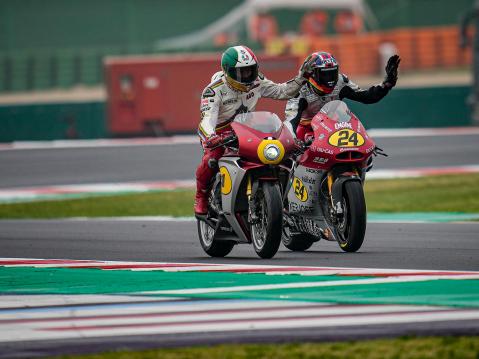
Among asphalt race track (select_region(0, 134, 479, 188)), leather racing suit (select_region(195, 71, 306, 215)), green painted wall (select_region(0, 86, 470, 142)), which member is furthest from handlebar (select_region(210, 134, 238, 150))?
green painted wall (select_region(0, 86, 470, 142))

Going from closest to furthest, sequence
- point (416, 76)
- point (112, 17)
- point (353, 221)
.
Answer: point (353, 221)
point (416, 76)
point (112, 17)

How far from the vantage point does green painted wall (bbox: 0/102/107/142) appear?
99.9 ft

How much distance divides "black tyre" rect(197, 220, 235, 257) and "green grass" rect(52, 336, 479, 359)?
4372 millimetres

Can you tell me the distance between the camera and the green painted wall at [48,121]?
3045cm

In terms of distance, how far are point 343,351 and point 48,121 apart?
2453 cm

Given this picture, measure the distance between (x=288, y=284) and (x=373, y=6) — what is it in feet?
144

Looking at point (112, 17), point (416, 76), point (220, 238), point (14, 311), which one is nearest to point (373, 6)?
point (416, 76)

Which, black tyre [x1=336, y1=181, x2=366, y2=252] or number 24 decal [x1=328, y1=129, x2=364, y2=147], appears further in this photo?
number 24 decal [x1=328, y1=129, x2=364, y2=147]

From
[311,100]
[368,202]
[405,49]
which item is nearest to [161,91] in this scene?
[368,202]

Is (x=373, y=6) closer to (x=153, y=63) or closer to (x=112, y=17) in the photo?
(x=112, y=17)

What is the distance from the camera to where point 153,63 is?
108 ft

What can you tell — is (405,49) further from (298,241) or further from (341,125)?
(341,125)

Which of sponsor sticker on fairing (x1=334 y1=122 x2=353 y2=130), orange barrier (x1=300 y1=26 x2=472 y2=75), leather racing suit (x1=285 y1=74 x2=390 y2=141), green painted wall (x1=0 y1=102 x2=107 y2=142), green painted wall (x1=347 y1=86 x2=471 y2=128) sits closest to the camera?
sponsor sticker on fairing (x1=334 y1=122 x2=353 y2=130)

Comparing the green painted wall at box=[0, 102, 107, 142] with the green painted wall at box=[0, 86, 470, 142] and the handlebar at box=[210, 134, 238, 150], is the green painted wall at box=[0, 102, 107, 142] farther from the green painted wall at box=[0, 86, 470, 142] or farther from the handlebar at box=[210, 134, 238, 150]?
the handlebar at box=[210, 134, 238, 150]
